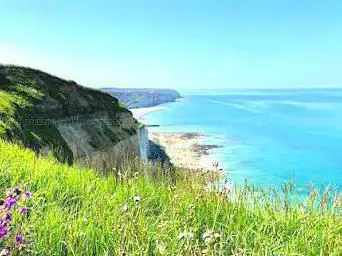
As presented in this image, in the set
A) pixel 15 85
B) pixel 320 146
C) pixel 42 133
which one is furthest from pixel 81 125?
pixel 320 146

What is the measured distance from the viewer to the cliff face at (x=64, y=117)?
39.4 meters

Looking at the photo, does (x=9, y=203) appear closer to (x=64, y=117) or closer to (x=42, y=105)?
(x=42, y=105)

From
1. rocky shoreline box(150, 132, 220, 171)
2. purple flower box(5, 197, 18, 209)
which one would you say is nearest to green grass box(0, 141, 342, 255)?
purple flower box(5, 197, 18, 209)

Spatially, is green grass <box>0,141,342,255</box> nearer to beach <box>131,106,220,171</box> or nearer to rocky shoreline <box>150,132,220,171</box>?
rocky shoreline <box>150,132,220,171</box>

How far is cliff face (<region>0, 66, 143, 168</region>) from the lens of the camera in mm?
39438

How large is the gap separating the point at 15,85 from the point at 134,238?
46.3 m

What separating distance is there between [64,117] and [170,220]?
149 ft

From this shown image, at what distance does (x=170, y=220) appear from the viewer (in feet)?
22.8

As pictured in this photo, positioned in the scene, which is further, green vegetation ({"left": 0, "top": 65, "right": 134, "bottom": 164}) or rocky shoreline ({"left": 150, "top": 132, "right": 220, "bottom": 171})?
rocky shoreline ({"left": 150, "top": 132, "right": 220, "bottom": 171})

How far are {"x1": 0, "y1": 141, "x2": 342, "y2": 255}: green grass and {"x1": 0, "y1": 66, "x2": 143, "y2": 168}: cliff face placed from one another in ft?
80.5

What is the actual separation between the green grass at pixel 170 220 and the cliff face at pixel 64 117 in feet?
80.5

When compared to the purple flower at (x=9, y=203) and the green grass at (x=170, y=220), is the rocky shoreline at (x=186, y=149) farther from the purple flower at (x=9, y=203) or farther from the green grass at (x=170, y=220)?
the purple flower at (x=9, y=203)

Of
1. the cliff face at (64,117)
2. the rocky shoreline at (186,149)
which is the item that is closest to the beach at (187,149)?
the rocky shoreline at (186,149)

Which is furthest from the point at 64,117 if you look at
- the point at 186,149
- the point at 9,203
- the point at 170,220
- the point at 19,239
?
the point at 186,149
